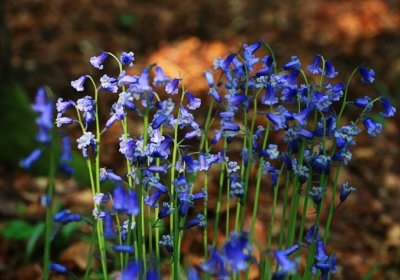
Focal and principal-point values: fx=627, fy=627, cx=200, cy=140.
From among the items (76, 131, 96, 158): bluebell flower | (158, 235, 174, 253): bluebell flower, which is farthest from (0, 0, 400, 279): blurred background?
(76, 131, 96, 158): bluebell flower

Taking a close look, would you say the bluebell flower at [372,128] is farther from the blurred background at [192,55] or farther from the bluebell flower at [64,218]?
the blurred background at [192,55]

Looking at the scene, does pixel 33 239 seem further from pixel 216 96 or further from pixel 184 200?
pixel 216 96

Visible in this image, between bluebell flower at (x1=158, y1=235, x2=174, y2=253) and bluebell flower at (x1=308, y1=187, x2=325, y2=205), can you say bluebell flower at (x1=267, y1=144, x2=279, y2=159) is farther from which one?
bluebell flower at (x1=158, y1=235, x2=174, y2=253)

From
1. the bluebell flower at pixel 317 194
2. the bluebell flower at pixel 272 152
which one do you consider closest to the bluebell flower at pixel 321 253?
the bluebell flower at pixel 317 194

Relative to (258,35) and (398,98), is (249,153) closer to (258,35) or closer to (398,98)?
(398,98)

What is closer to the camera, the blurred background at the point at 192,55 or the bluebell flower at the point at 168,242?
the bluebell flower at the point at 168,242

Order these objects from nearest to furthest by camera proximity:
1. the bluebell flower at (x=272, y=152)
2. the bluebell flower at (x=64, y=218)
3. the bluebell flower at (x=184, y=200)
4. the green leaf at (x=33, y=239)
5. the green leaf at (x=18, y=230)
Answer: the bluebell flower at (x=64, y=218) → the bluebell flower at (x=272, y=152) → the bluebell flower at (x=184, y=200) → the green leaf at (x=33, y=239) → the green leaf at (x=18, y=230)
